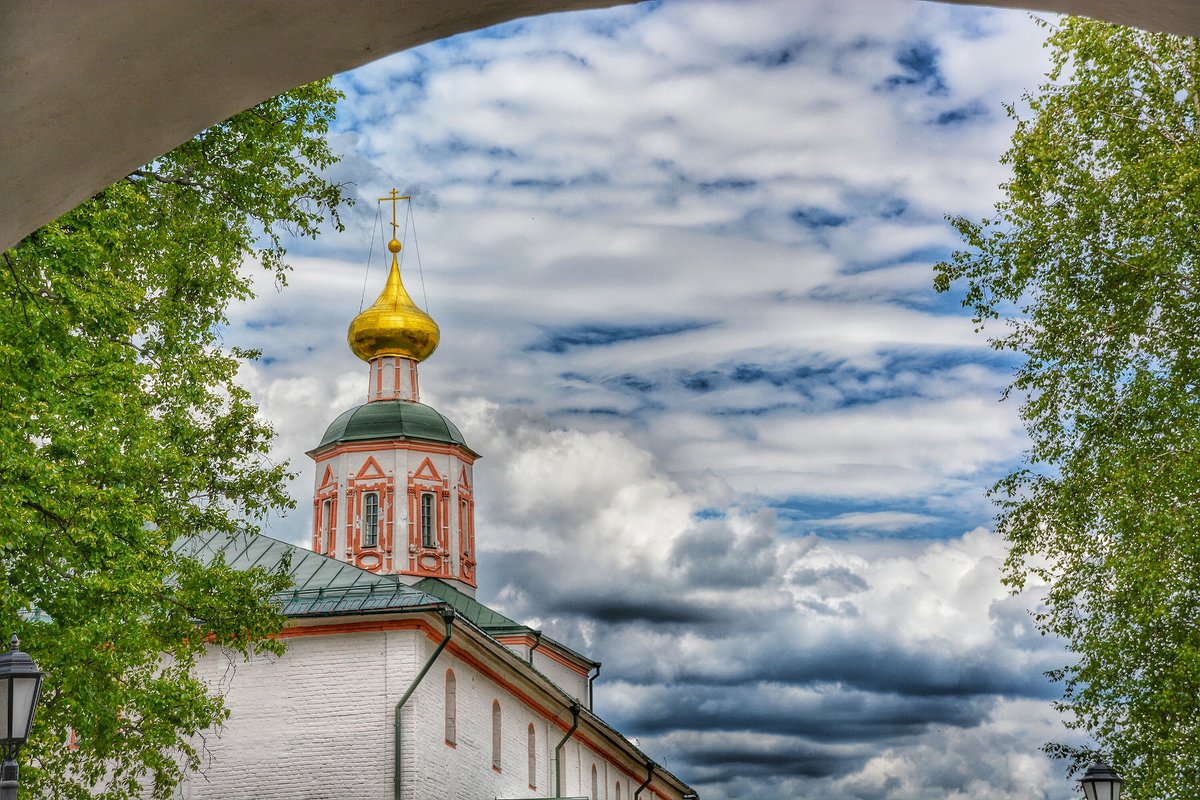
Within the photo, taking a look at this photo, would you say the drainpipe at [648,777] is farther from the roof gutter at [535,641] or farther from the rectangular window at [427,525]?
the rectangular window at [427,525]

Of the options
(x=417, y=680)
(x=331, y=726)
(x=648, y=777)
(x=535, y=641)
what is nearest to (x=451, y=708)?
(x=417, y=680)

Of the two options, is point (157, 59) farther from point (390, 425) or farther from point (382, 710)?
point (390, 425)

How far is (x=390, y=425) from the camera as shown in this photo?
48469 millimetres

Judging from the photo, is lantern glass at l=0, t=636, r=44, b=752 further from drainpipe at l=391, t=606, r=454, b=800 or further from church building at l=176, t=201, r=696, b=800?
drainpipe at l=391, t=606, r=454, b=800

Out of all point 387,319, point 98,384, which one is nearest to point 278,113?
point 98,384

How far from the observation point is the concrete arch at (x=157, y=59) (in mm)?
2939

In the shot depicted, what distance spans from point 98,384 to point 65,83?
12.4 metres

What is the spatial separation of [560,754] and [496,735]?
4.93 metres

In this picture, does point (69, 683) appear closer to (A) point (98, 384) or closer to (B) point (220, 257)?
(A) point (98, 384)

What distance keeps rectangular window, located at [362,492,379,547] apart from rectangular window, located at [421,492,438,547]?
1.58m

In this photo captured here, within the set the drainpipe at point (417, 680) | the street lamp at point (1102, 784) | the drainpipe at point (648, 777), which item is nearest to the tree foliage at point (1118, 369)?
the street lamp at point (1102, 784)

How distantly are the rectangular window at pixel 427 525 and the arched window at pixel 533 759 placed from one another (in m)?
16.4

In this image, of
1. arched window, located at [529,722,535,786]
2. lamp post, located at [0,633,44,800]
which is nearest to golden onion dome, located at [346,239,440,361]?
arched window, located at [529,722,535,786]

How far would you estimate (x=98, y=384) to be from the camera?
1474cm
